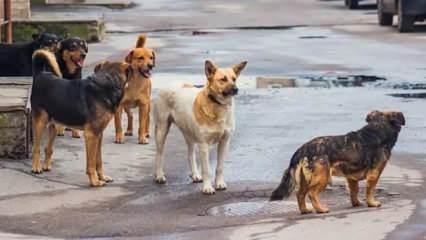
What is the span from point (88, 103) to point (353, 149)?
2.64 meters

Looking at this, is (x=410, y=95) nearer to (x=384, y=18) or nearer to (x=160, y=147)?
(x=160, y=147)

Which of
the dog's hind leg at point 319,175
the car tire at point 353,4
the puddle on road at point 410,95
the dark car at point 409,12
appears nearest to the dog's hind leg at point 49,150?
the dog's hind leg at point 319,175

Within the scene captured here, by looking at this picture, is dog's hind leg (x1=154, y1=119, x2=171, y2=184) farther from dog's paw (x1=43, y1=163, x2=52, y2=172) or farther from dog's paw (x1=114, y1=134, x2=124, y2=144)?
dog's paw (x1=114, y1=134, x2=124, y2=144)

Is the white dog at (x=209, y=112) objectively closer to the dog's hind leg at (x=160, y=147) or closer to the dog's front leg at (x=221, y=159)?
the dog's front leg at (x=221, y=159)

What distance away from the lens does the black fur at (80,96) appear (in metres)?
10.3

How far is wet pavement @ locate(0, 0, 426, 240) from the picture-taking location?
8477 millimetres

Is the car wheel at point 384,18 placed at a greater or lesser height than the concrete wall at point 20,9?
lesser

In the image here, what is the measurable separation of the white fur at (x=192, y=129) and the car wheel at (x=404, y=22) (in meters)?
17.1

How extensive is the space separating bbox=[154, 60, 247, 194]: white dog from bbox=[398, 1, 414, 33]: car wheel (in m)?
17.3

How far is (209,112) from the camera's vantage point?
9711mm

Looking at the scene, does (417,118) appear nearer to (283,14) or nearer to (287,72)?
(287,72)

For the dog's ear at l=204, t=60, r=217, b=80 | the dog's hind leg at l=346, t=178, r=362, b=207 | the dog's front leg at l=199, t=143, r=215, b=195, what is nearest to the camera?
the dog's hind leg at l=346, t=178, r=362, b=207

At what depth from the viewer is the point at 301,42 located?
979 inches

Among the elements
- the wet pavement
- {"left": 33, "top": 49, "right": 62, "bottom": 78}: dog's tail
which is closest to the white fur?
the wet pavement
